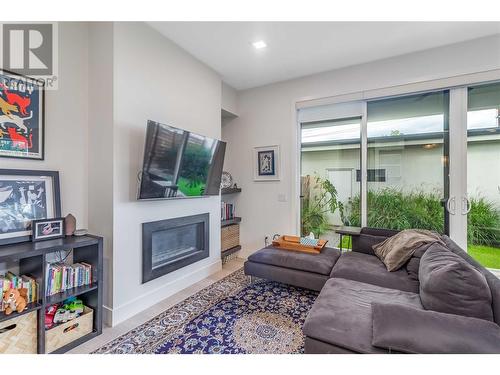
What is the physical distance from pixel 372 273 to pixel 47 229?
2802mm

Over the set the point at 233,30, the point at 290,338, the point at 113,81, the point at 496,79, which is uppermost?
the point at 233,30

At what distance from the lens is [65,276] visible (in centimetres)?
185

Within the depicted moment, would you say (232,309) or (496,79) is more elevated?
(496,79)

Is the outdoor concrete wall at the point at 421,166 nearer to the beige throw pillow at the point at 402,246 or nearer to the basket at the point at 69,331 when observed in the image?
the beige throw pillow at the point at 402,246

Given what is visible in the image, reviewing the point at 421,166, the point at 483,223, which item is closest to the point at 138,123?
the point at 421,166

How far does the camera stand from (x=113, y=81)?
208 cm

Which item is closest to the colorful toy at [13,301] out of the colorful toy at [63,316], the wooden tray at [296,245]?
the colorful toy at [63,316]

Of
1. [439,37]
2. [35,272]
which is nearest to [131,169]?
[35,272]

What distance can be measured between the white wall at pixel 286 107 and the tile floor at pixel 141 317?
1.13 meters

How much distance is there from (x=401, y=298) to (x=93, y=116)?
3.04m

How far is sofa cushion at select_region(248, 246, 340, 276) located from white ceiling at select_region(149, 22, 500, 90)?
7.87 ft

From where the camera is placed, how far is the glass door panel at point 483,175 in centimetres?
265

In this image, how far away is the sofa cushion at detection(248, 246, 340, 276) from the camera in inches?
97.3

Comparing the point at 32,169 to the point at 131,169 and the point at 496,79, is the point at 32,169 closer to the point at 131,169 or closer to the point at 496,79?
the point at 131,169
